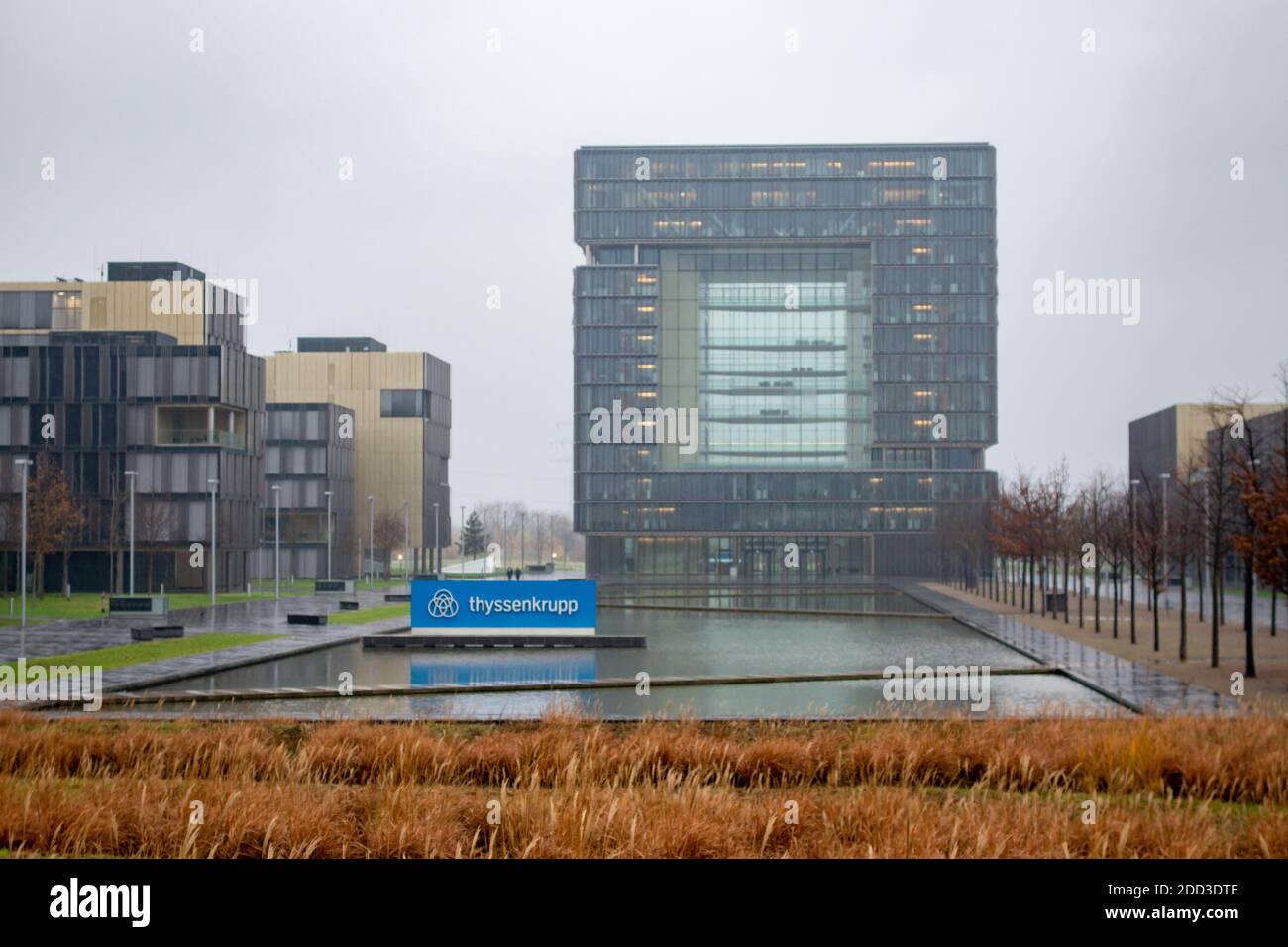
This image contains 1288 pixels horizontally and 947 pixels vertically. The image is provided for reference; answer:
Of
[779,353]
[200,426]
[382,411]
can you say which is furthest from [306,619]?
[779,353]

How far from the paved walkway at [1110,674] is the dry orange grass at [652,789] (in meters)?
4.25

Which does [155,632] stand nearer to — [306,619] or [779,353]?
[306,619]

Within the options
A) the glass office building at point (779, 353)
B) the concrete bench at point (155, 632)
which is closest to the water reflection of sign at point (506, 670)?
the concrete bench at point (155, 632)

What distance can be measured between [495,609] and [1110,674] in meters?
17.0

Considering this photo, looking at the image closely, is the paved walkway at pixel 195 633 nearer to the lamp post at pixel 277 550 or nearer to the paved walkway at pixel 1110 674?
the lamp post at pixel 277 550

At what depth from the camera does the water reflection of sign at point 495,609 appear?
113 ft

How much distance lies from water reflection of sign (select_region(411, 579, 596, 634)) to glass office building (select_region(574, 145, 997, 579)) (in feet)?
223

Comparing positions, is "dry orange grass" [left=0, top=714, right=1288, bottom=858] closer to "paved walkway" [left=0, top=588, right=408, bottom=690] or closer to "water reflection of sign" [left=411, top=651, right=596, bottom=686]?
"water reflection of sign" [left=411, top=651, right=596, bottom=686]

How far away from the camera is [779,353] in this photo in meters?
107

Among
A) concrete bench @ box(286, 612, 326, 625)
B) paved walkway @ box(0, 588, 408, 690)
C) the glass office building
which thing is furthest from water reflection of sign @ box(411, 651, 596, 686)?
the glass office building

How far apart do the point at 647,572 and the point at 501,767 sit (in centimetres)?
8916

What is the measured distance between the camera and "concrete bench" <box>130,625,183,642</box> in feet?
110

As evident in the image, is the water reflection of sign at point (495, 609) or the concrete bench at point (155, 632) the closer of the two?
the concrete bench at point (155, 632)

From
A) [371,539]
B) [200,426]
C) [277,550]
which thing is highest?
[200,426]
